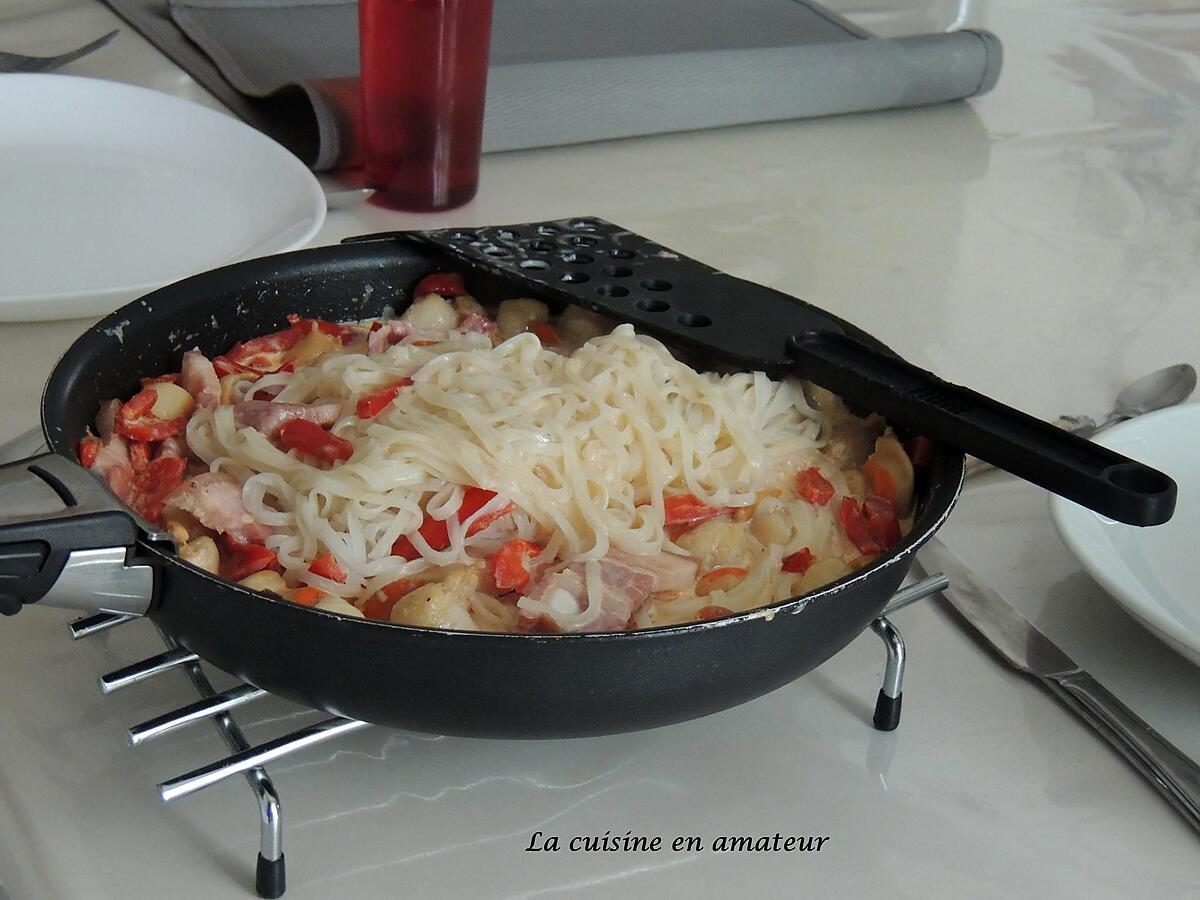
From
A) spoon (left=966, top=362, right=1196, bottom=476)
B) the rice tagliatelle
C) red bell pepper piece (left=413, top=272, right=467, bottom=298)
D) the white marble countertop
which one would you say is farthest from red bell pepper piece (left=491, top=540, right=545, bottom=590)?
spoon (left=966, top=362, right=1196, bottom=476)

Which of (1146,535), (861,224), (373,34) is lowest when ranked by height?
(861,224)

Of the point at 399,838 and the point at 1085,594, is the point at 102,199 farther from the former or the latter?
the point at 1085,594

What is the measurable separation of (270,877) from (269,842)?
0.02 meters

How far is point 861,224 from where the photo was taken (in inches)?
74.0

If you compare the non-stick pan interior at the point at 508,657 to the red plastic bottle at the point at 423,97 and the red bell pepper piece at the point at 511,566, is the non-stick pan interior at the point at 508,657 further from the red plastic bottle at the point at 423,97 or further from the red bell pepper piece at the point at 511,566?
the red plastic bottle at the point at 423,97

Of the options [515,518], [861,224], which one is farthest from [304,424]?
[861,224]

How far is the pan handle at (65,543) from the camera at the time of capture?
2.27 ft

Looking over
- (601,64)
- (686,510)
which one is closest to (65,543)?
(686,510)

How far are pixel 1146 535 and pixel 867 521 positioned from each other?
0.91ft

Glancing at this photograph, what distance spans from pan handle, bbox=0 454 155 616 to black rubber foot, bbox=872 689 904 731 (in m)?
0.49

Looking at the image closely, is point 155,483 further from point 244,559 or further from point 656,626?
point 656,626

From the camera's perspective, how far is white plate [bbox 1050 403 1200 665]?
0.95 m

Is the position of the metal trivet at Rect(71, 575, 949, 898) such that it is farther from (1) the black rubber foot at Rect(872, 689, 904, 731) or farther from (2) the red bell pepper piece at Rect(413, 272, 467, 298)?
(2) the red bell pepper piece at Rect(413, 272, 467, 298)

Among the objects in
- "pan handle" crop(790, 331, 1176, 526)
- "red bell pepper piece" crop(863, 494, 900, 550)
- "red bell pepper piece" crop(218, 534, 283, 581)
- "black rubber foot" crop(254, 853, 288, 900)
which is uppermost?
"pan handle" crop(790, 331, 1176, 526)
